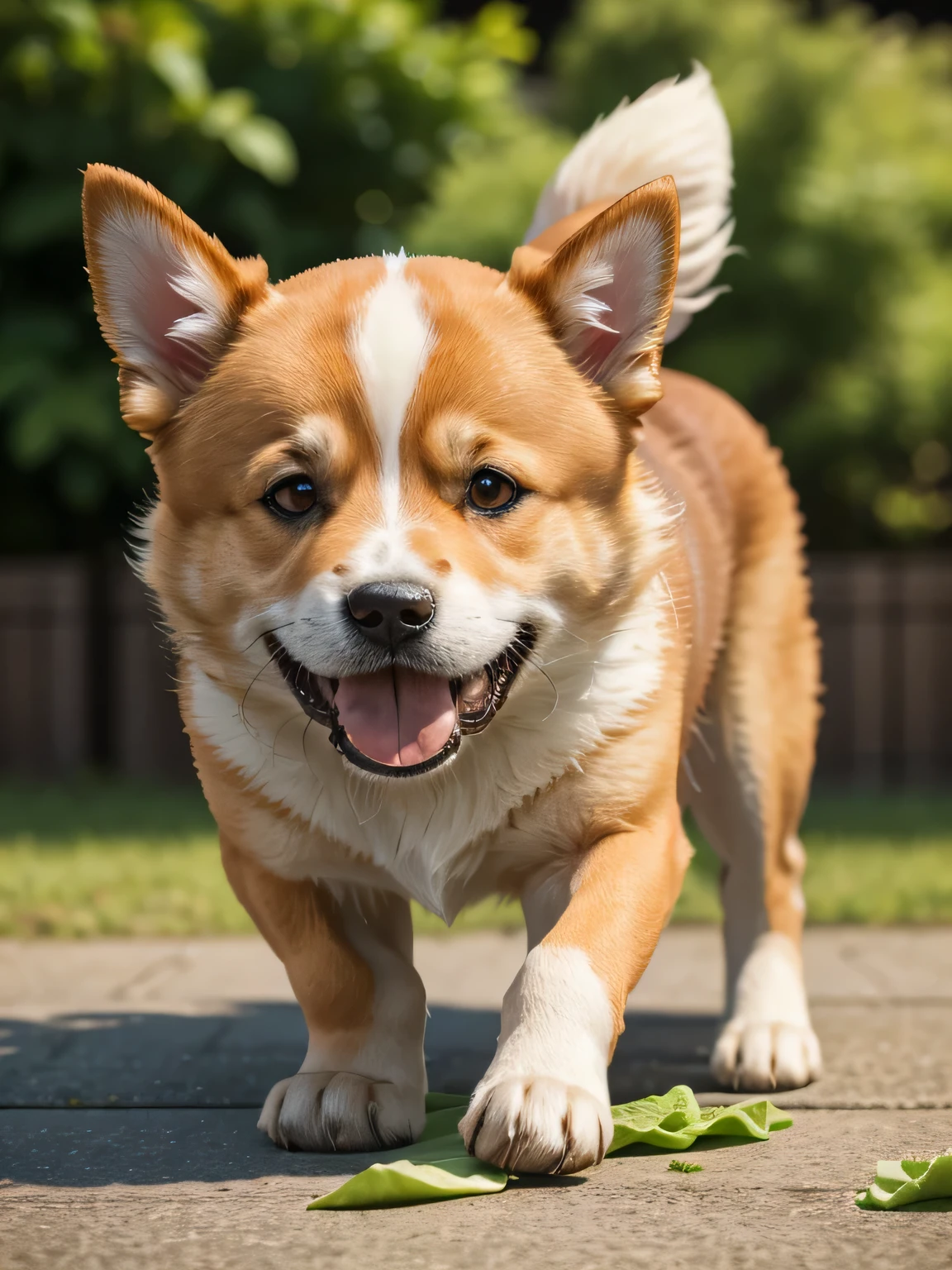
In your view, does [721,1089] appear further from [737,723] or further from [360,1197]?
[360,1197]

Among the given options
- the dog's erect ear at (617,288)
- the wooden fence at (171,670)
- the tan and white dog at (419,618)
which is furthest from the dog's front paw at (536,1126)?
the wooden fence at (171,670)

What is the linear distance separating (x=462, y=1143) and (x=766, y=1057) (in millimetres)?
993

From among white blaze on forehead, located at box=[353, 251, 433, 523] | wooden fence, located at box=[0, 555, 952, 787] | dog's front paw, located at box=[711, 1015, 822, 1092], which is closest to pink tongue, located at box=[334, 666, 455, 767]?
white blaze on forehead, located at box=[353, 251, 433, 523]

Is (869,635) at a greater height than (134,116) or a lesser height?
lesser

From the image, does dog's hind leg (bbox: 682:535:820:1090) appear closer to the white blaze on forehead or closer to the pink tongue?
the pink tongue

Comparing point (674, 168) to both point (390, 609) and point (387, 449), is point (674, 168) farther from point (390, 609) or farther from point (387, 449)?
point (390, 609)

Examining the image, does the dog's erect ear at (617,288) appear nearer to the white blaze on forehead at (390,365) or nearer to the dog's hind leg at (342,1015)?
the white blaze on forehead at (390,365)

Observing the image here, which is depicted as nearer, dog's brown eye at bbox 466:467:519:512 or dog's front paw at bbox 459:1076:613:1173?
dog's front paw at bbox 459:1076:613:1173

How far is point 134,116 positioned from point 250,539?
8.97m

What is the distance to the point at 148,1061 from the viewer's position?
3.75 m

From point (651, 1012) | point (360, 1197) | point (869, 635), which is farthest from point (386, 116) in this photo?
point (360, 1197)

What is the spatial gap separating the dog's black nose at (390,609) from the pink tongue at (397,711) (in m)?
0.13

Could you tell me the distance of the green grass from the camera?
601 cm

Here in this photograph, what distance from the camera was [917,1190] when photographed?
98.1 inches
